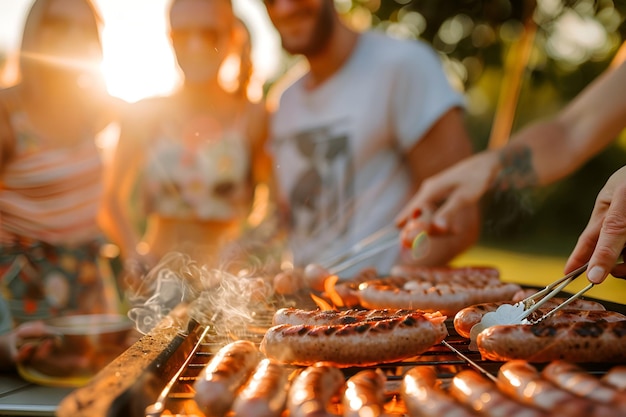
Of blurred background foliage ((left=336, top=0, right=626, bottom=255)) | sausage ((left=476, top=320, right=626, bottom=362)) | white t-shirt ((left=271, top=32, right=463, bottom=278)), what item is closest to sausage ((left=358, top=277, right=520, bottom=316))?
sausage ((left=476, top=320, right=626, bottom=362))

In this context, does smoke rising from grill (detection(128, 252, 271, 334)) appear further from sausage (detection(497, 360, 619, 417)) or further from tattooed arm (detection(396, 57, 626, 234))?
sausage (detection(497, 360, 619, 417))

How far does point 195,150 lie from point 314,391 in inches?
144

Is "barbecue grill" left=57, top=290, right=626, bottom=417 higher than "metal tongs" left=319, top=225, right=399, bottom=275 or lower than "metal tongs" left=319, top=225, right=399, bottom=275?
higher

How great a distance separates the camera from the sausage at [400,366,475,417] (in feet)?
5.01

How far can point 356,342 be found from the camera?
2211 mm

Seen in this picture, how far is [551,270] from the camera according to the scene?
1822 centimetres

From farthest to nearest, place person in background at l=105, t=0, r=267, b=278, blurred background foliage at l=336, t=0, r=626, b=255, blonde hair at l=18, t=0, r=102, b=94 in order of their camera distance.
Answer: blurred background foliage at l=336, t=0, r=626, b=255, person in background at l=105, t=0, r=267, b=278, blonde hair at l=18, t=0, r=102, b=94

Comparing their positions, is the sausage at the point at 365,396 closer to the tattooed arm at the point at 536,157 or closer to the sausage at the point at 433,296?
the sausage at the point at 433,296

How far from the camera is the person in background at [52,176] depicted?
4516mm

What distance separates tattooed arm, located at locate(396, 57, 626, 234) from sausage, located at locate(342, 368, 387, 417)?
164cm

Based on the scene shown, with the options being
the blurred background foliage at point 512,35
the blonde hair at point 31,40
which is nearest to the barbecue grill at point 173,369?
the blonde hair at point 31,40

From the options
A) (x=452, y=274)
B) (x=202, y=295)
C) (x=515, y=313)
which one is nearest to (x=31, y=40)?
(x=202, y=295)

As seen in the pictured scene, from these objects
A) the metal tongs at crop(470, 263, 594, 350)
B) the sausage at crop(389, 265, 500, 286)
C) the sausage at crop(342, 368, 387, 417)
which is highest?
the sausage at crop(342, 368, 387, 417)

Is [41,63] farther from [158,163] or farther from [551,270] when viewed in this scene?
[551,270]
